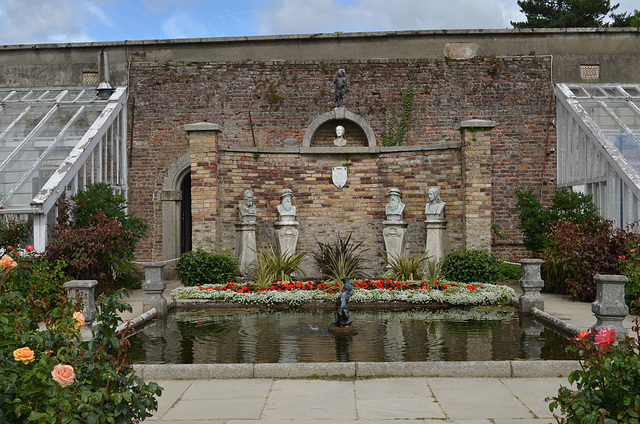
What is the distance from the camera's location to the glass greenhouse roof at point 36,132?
11.9 m

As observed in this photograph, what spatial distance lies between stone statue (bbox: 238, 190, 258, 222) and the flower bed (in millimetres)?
2112

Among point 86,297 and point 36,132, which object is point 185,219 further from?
point 86,297

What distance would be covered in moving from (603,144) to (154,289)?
9.11 meters

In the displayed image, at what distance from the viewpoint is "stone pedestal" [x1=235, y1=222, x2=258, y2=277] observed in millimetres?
12492

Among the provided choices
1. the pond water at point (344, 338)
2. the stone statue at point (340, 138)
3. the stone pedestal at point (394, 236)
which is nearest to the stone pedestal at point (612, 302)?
the pond water at point (344, 338)

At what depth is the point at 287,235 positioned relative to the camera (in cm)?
1286

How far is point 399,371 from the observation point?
5.77 m

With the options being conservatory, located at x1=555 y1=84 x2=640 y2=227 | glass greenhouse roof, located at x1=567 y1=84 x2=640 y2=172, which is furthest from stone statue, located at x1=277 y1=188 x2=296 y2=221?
glass greenhouse roof, located at x1=567 y1=84 x2=640 y2=172

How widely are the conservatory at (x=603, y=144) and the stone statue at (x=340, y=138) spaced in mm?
4932

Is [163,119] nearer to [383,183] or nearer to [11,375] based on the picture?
[383,183]

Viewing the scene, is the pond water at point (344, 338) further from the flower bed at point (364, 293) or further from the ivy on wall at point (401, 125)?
the ivy on wall at point (401, 125)

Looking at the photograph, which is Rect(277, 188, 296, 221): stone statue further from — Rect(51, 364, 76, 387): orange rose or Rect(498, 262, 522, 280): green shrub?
Rect(51, 364, 76, 387): orange rose

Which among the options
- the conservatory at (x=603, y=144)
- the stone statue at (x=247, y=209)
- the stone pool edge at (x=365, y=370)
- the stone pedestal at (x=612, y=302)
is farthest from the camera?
the stone statue at (x=247, y=209)

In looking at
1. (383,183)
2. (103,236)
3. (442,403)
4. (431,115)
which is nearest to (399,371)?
(442,403)
